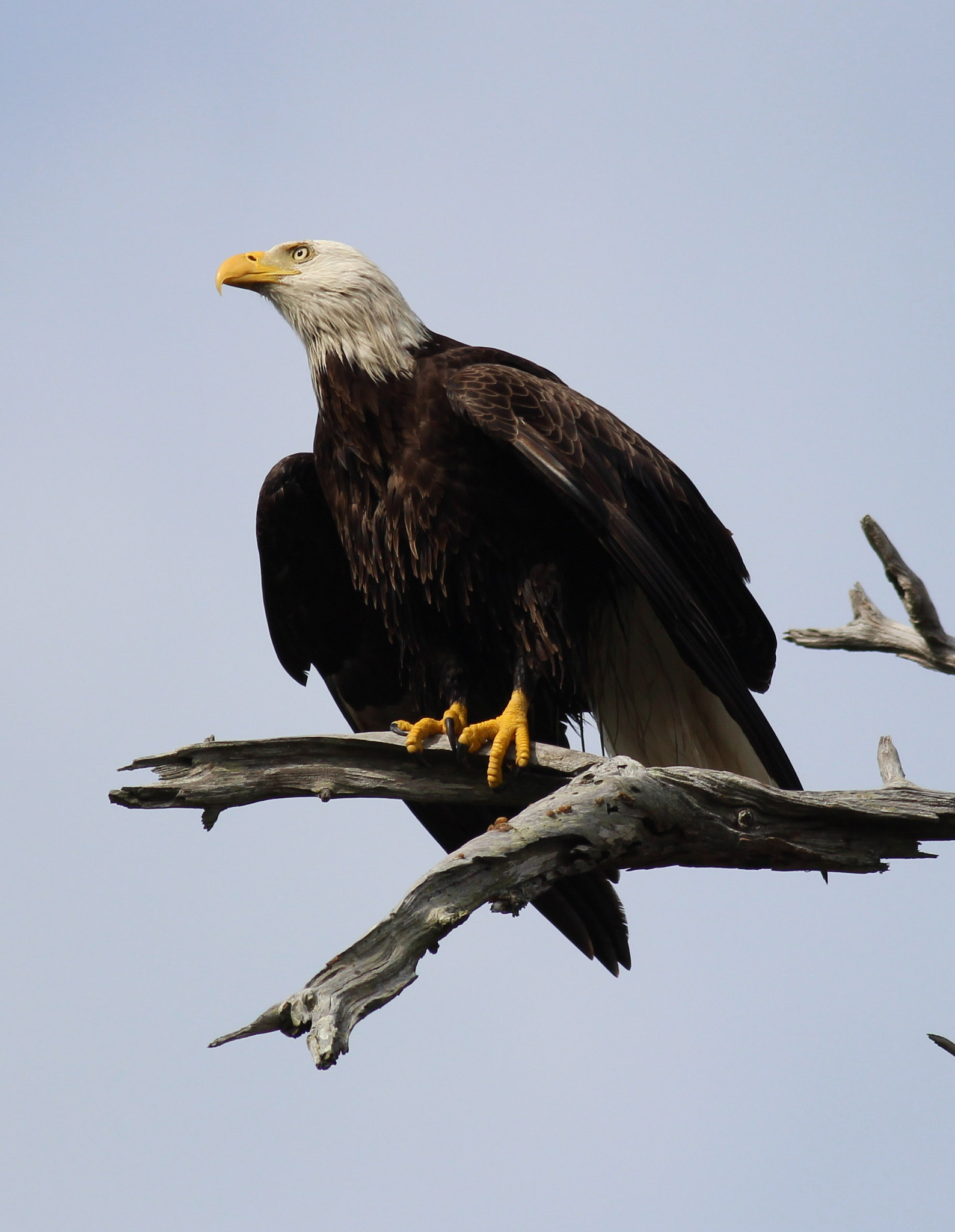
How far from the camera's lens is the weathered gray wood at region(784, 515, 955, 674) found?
3.98 metres

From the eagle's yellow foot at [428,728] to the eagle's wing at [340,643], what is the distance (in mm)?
557

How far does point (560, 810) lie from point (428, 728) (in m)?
0.87

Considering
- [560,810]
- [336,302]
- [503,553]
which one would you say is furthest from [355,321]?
[560,810]

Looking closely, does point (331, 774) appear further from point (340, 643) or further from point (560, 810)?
point (340, 643)

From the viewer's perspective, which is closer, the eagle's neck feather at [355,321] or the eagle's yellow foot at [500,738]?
the eagle's yellow foot at [500,738]

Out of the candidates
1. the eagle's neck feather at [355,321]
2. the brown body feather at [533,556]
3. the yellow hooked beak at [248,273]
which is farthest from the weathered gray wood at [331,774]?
the yellow hooked beak at [248,273]

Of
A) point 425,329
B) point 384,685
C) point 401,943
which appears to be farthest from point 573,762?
point 425,329

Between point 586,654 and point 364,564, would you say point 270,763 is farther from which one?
point 586,654

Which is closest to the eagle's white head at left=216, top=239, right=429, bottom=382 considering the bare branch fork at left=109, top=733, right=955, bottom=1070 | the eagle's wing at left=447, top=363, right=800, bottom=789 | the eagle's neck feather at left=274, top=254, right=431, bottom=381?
Answer: the eagle's neck feather at left=274, top=254, right=431, bottom=381

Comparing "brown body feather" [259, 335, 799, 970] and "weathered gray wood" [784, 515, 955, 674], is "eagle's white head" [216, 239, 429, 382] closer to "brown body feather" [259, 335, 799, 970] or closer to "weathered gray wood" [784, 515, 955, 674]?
"brown body feather" [259, 335, 799, 970]

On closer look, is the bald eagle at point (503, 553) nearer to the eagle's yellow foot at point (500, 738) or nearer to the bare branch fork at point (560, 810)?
the eagle's yellow foot at point (500, 738)

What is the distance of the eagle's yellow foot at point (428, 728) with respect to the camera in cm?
451

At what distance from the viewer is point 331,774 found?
4371 mm

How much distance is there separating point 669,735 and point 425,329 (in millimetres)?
1832
